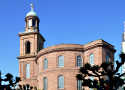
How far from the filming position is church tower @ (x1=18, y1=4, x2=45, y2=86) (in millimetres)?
61344

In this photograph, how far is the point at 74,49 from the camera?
5409 cm

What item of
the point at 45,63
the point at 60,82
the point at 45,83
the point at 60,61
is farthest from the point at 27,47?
the point at 60,82

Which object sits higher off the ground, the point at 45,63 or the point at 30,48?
the point at 30,48

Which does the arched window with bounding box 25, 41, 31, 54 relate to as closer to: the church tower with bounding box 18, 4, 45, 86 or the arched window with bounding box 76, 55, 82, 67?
the church tower with bounding box 18, 4, 45, 86

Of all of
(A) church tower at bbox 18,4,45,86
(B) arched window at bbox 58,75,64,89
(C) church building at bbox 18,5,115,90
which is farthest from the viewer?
(A) church tower at bbox 18,4,45,86

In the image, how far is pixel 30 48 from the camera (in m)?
63.0

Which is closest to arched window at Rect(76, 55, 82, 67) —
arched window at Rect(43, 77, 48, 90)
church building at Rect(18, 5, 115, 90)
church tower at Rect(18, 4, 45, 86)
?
church building at Rect(18, 5, 115, 90)

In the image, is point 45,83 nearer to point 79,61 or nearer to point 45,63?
point 45,63

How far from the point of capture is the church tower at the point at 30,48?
6134cm

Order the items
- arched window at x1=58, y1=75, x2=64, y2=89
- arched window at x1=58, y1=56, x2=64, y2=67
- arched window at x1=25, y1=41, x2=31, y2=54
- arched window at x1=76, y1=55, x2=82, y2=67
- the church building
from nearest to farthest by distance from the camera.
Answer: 1. the church building
2. arched window at x1=58, y1=75, x2=64, y2=89
3. arched window at x1=76, y1=55, x2=82, y2=67
4. arched window at x1=58, y1=56, x2=64, y2=67
5. arched window at x1=25, y1=41, x2=31, y2=54

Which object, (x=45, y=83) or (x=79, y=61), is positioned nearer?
(x=79, y=61)

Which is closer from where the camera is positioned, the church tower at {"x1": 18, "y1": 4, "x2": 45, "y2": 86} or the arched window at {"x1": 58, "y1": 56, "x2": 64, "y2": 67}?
the arched window at {"x1": 58, "y1": 56, "x2": 64, "y2": 67}

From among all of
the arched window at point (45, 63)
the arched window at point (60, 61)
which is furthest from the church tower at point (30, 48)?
the arched window at point (60, 61)

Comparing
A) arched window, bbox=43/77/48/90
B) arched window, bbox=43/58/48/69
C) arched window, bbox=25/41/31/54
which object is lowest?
arched window, bbox=43/77/48/90
